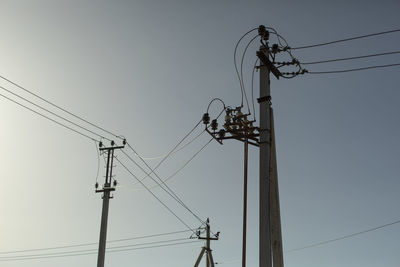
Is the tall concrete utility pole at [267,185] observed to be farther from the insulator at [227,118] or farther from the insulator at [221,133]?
the insulator at [221,133]

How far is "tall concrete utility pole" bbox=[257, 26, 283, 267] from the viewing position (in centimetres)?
1315

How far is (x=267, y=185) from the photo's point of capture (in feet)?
45.1

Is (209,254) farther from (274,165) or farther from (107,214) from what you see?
(274,165)

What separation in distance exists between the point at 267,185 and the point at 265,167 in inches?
21.7

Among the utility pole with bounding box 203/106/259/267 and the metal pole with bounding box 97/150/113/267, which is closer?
the utility pole with bounding box 203/106/259/267

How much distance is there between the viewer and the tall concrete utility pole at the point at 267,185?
13.1 m

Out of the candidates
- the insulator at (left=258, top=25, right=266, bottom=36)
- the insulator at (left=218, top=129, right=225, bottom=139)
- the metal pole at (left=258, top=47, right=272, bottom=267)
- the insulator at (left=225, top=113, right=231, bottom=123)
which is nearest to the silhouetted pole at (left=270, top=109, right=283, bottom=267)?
the metal pole at (left=258, top=47, right=272, bottom=267)

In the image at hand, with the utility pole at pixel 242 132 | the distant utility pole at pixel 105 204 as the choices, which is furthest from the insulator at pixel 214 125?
the distant utility pole at pixel 105 204

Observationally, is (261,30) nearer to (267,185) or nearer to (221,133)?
(221,133)

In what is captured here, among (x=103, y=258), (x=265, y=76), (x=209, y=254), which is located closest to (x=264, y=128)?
(x=265, y=76)

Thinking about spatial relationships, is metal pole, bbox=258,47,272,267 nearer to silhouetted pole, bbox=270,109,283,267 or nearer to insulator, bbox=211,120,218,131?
silhouetted pole, bbox=270,109,283,267

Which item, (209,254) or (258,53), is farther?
(209,254)

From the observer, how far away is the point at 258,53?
50.4 ft

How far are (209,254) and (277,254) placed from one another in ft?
77.4
